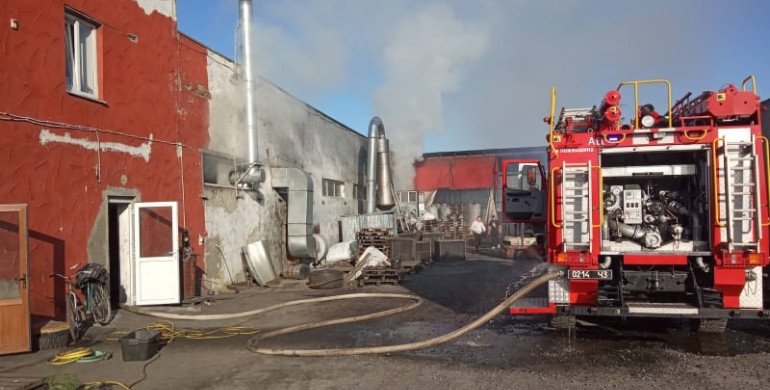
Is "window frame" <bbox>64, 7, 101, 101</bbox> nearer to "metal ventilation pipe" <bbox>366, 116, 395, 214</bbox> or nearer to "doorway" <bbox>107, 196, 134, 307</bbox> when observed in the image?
"doorway" <bbox>107, 196, 134, 307</bbox>

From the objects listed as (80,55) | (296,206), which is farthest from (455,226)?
(80,55)

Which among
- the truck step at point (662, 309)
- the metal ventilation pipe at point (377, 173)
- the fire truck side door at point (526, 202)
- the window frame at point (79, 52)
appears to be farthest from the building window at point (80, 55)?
the metal ventilation pipe at point (377, 173)

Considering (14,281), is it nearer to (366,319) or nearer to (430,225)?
(366,319)

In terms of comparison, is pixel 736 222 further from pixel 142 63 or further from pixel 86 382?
pixel 142 63

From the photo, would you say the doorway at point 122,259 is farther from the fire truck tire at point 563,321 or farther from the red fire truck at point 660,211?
the fire truck tire at point 563,321

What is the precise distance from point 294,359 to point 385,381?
4.43 ft

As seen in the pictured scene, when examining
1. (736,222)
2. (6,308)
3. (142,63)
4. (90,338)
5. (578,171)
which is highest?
(142,63)

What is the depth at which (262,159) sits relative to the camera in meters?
14.5

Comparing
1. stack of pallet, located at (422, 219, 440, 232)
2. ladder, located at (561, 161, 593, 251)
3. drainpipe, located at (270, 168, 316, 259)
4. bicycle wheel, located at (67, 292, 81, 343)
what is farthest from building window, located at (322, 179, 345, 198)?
ladder, located at (561, 161, 593, 251)

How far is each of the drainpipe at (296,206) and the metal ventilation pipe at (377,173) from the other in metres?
7.97

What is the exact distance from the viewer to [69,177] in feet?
27.1

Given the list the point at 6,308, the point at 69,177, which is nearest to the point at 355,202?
the point at 69,177

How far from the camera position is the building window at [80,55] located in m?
8.61

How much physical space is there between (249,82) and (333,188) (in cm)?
828
